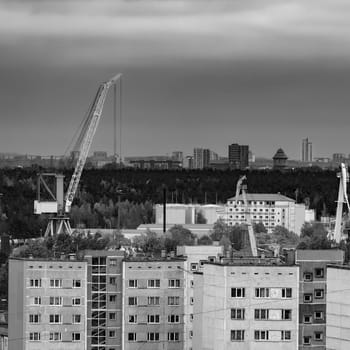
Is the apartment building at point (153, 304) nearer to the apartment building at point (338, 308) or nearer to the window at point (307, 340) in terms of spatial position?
the window at point (307, 340)

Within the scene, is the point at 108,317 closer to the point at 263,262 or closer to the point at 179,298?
the point at 179,298

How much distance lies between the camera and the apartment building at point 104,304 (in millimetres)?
67812

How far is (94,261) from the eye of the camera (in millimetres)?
68500

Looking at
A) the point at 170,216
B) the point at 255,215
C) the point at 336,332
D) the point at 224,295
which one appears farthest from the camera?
the point at 255,215

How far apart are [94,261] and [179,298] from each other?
9.71ft

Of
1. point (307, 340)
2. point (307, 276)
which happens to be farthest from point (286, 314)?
point (307, 276)

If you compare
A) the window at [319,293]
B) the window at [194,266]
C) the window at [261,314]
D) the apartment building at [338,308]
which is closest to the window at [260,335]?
the window at [261,314]

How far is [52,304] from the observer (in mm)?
67000

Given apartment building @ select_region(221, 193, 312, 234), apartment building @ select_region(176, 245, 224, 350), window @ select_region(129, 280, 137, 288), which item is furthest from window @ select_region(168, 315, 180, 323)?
apartment building @ select_region(221, 193, 312, 234)

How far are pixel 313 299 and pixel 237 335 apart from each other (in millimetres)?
3624

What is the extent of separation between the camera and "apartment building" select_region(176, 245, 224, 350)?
66875 mm

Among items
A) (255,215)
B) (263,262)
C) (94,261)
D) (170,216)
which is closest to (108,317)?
(94,261)

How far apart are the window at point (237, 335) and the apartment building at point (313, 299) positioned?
2542mm

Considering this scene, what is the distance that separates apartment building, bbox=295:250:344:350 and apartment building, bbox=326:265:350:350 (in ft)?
19.1
